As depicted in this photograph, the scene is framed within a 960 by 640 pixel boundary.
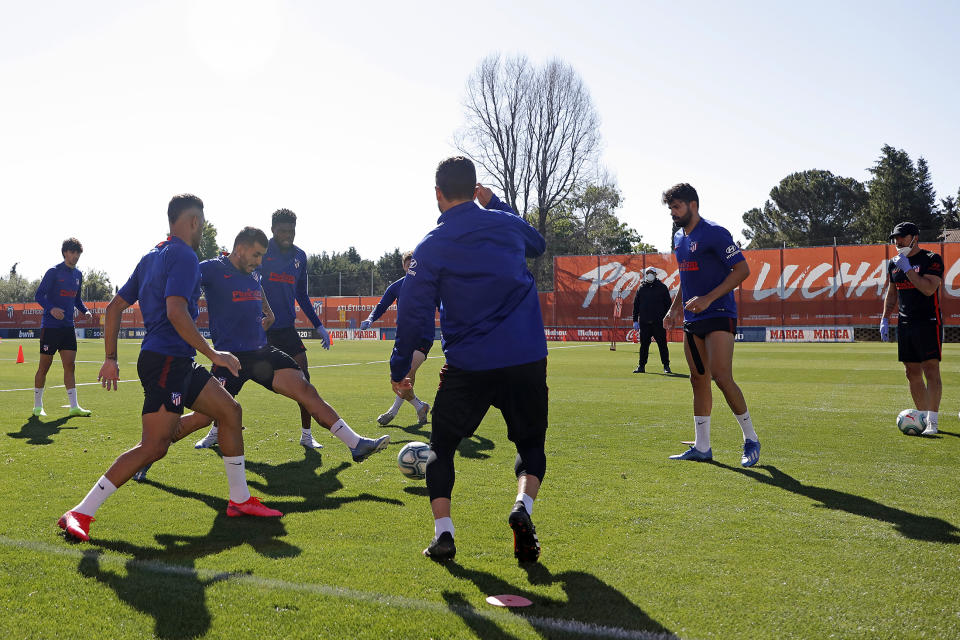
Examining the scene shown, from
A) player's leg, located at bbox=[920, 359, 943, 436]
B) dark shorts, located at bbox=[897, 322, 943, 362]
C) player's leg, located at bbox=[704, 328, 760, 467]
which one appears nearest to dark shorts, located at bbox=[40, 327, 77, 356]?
player's leg, located at bbox=[704, 328, 760, 467]

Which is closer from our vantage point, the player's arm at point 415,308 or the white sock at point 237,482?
the player's arm at point 415,308

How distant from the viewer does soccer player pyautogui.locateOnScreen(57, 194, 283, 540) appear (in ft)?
13.6

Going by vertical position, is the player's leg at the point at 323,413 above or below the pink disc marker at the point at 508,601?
above

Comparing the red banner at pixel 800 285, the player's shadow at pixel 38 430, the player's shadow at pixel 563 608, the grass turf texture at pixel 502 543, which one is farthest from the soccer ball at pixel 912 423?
the red banner at pixel 800 285

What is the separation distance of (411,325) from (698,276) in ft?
11.3

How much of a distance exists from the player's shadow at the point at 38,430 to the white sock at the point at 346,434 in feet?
11.8

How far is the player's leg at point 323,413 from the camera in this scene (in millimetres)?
5461

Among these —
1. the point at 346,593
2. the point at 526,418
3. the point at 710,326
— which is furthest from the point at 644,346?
the point at 346,593

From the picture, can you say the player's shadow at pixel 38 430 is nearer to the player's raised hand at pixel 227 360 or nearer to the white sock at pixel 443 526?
the player's raised hand at pixel 227 360

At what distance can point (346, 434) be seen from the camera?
5590 mm

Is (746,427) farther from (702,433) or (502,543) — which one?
(502,543)

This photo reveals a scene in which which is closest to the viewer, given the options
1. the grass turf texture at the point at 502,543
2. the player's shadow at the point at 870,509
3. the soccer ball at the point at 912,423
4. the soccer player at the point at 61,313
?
the grass turf texture at the point at 502,543

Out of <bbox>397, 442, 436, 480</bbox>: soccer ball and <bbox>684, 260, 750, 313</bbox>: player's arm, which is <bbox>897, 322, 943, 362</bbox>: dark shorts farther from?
<bbox>397, 442, 436, 480</bbox>: soccer ball

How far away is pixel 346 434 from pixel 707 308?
10.3 ft
